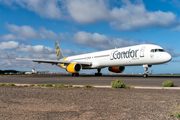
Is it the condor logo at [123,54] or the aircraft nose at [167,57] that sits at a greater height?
the condor logo at [123,54]

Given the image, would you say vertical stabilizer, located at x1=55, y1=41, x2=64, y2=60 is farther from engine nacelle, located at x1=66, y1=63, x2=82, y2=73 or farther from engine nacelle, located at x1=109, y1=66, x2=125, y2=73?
engine nacelle, located at x1=109, y1=66, x2=125, y2=73

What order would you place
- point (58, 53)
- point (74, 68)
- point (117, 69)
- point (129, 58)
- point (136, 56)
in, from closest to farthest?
point (136, 56)
point (129, 58)
point (74, 68)
point (117, 69)
point (58, 53)

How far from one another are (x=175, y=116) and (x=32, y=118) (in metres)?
3.13

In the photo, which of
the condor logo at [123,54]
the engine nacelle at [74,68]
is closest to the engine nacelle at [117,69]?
the condor logo at [123,54]

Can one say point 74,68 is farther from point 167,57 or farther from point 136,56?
point 167,57

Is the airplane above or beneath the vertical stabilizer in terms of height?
beneath

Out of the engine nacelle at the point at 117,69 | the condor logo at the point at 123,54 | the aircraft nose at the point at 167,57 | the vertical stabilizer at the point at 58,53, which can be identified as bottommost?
the engine nacelle at the point at 117,69

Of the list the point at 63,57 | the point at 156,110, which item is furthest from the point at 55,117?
the point at 63,57

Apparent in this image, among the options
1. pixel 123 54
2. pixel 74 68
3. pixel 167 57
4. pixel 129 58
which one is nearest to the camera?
pixel 167 57

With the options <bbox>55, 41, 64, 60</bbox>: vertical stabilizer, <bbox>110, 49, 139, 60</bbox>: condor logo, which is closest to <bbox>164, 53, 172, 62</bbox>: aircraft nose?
<bbox>110, 49, 139, 60</bbox>: condor logo

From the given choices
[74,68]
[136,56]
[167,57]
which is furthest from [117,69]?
[167,57]

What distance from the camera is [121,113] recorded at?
12.5ft

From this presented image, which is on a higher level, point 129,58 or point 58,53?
point 58,53

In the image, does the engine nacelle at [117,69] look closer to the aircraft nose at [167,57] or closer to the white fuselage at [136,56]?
the white fuselage at [136,56]
